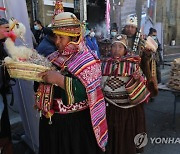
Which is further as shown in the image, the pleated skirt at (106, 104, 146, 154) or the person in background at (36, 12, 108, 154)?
the pleated skirt at (106, 104, 146, 154)

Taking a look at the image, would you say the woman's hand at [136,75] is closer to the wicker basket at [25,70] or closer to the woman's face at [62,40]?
the woman's face at [62,40]

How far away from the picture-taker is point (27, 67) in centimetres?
203

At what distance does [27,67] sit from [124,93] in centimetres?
138

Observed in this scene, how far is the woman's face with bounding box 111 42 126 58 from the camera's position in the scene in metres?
3.11

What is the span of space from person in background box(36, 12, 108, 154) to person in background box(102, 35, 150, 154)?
0.71 metres

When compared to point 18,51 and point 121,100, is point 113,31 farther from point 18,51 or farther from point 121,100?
point 18,51

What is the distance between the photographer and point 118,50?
3107mm

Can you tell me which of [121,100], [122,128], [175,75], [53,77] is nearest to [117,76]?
[121,100]

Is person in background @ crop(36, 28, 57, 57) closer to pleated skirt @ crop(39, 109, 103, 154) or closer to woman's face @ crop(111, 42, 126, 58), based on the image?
woman's face @ crop(111, 42, 126, 58)

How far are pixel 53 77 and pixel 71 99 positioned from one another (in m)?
0.25

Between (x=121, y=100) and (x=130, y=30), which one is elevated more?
(x=130, y=30)

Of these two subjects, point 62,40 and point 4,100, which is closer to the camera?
point 62,40

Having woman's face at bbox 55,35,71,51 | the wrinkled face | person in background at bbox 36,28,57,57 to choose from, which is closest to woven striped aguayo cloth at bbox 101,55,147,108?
person in background at bbox 36,28,57,57

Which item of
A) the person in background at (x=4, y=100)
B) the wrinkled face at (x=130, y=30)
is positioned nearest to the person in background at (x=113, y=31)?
the wrinkled face at (x=130, y=30)
